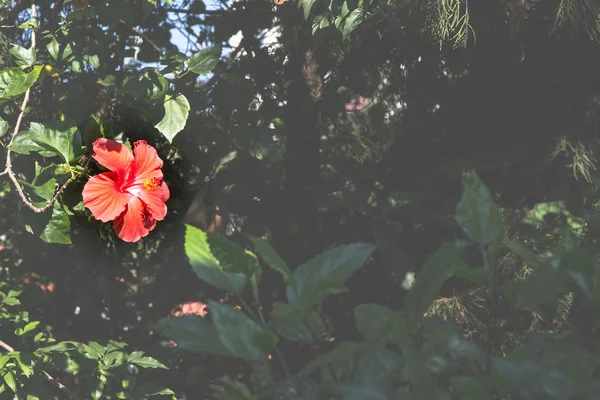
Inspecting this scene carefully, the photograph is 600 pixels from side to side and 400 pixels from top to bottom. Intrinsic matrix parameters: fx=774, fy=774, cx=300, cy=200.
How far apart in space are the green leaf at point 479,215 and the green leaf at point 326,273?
82 mm

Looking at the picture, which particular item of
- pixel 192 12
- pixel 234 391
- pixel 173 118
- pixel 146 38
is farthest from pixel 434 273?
pixel 192 12

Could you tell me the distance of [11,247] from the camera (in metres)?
2.42

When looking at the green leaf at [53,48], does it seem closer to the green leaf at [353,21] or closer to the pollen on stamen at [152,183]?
the pollen on stamen at [152,183]

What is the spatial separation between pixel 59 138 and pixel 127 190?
177 mm

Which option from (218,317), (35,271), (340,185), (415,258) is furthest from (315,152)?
(218,317)

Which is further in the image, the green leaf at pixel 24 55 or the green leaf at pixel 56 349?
the green leaf at pixel 56 349

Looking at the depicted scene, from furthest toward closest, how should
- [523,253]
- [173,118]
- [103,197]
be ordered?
[173,118] < [103,197] < [523,253]

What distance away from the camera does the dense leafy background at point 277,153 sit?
1796mm

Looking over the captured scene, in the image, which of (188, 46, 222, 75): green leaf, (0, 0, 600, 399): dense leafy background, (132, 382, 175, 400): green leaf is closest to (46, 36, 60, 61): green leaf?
(0, 0, 600, 399): dense leafy background

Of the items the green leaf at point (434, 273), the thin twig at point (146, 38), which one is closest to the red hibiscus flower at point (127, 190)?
the thin twig at point (146, 38)

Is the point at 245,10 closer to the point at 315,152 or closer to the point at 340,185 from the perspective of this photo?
the point at 315,152

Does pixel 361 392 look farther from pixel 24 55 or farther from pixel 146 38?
pixel 146 38

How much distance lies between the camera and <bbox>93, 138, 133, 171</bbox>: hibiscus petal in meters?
1.57

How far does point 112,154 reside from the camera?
159cm
